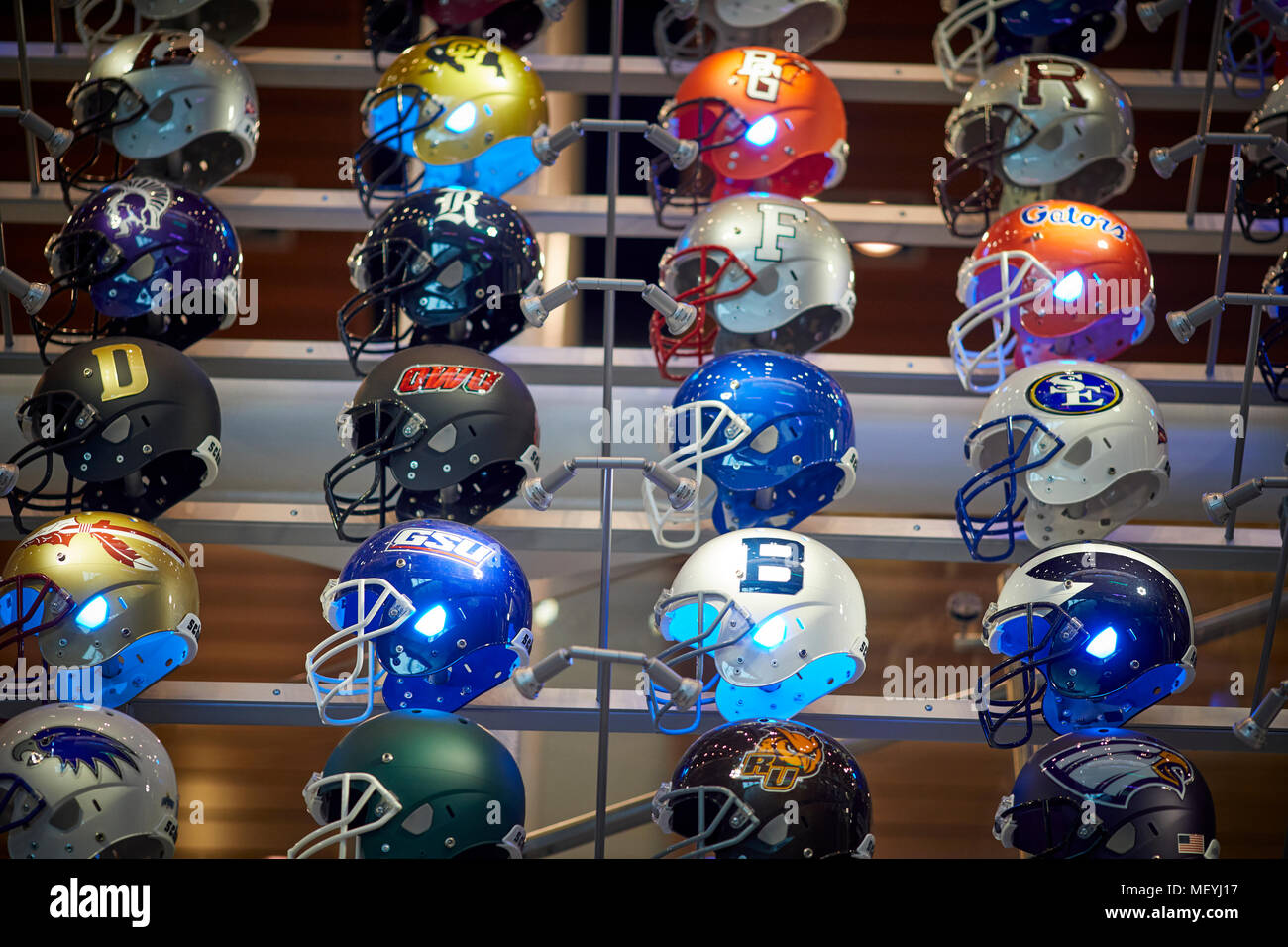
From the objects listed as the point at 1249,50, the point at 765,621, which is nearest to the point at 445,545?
the point at 765,621

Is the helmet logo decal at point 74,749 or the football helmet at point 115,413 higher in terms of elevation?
the football helmet at point 115,413

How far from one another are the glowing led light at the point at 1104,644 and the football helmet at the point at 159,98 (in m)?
2.26

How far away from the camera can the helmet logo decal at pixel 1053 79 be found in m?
3.76

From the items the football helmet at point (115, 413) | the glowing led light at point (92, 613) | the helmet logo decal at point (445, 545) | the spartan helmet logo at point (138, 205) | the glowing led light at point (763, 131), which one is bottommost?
the glowing led light at point (92, 613)

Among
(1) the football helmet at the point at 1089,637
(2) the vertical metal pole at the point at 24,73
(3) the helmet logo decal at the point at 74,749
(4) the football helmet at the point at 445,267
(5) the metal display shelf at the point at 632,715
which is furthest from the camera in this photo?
(2) the vertical metal pole at the point at 24,73

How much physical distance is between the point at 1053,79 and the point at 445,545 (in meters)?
1.81

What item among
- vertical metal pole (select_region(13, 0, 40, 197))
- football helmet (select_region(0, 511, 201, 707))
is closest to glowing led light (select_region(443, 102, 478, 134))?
vertical metal pole (select_region(13, 0, 40, 197))

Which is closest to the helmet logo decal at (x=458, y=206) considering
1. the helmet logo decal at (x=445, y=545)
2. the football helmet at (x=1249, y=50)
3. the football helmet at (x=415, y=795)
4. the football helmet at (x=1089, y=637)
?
the helmet logo decal at (x=445, y=545)

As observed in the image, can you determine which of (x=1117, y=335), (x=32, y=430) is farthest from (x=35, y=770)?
(x=1117, y=335)

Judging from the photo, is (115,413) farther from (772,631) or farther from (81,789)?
(772,631)

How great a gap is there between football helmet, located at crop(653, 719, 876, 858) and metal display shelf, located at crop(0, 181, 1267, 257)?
1491mm

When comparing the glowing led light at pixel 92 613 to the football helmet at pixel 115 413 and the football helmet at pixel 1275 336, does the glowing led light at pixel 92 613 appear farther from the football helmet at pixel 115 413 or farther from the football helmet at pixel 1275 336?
the football helmet at pixel 1275 336

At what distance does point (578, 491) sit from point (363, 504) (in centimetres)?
74
